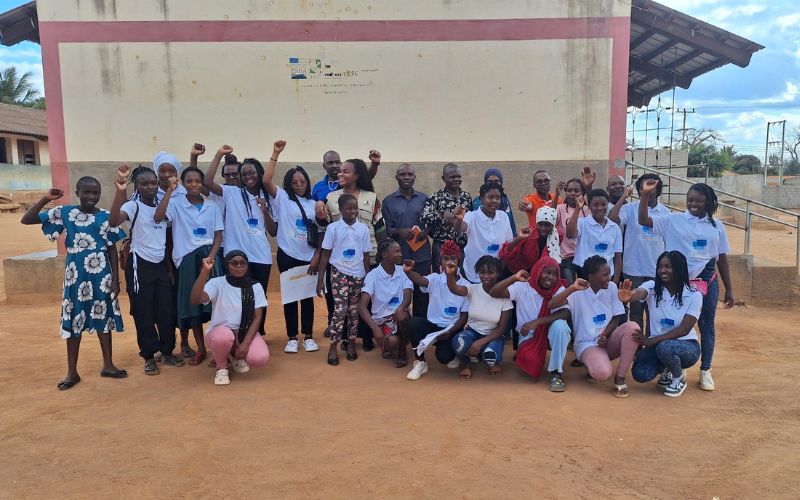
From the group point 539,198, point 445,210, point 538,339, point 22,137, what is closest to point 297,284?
point 445,210

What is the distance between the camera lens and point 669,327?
13.2ft

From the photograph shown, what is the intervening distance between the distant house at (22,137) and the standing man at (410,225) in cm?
2403

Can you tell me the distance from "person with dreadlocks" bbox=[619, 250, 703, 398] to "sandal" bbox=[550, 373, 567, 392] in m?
0.56

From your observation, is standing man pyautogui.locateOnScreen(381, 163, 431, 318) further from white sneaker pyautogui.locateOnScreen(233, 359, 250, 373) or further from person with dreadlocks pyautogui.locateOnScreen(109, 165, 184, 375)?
person with dreadlocks pyautogui.locateOnScreen(109, 165, 184, 375)

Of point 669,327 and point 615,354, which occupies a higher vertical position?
point 669,327

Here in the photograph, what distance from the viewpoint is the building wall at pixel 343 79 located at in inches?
287

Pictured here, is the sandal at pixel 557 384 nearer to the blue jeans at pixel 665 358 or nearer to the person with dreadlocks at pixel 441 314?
the blue jeans at pixel 665 358

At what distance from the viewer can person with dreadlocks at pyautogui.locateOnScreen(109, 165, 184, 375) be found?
4254 mm

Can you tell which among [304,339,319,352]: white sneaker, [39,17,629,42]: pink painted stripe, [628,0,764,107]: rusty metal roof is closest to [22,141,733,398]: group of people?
[304,339,319,352]: white sneaker

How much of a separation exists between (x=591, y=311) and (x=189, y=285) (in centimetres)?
322

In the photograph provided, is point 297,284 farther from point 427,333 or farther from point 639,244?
point 639,244

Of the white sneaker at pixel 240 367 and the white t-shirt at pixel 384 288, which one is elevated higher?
the white t-shirt at pixel 384 288

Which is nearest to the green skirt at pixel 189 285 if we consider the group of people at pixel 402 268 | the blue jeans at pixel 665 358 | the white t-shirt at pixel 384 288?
the group of people at pixel 402 268

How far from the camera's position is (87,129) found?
750cm
